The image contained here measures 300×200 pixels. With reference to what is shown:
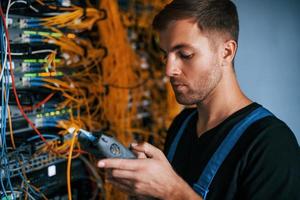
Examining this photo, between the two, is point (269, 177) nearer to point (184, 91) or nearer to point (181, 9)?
point (184, 91)

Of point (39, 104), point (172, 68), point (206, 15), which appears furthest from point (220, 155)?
point (39, 104)

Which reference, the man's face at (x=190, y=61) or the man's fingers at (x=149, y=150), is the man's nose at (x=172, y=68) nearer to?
the man's face at (x=190, y=61)

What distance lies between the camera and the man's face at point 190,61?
1257mm

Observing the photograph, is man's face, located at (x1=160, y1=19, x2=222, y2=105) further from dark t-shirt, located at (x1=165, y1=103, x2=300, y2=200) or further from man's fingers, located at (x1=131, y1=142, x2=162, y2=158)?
man's fingers, located at (x1=131, y1=142, x2=162, y2=158)

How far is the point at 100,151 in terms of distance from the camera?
1.01 meters

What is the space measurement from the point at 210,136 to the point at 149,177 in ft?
1.21

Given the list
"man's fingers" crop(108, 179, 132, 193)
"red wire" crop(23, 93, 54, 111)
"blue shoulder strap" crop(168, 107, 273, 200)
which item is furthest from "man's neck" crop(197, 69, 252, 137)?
"red wire" crop(23, 93, 54, 111)

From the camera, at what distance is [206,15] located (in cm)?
127

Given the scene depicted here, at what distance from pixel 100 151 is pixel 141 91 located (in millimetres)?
1249

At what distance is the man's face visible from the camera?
126cm

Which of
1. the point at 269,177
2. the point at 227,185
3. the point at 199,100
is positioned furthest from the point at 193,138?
the point at 269,177

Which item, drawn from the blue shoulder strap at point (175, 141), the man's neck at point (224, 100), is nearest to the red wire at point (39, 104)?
the blue shoulder strap at point (175, 141)

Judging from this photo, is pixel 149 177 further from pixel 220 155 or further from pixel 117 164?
pixel 220 155

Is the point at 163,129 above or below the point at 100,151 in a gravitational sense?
below
